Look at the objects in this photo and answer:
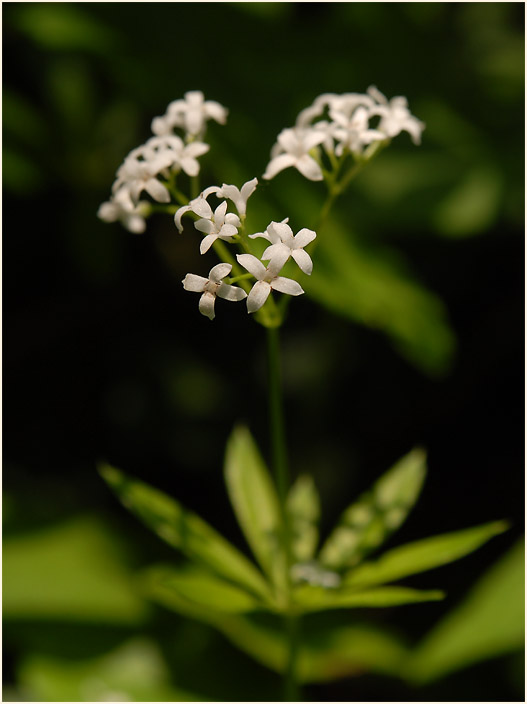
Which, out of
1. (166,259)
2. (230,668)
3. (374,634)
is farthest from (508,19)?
(230,668)

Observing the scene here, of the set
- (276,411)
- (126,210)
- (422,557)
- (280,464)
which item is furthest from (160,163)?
(422,557)

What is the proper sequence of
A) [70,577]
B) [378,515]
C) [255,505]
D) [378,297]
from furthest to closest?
[70,577], [378,297], [255,505], [378,515]

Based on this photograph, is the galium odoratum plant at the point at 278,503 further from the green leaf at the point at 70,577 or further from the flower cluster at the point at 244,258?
the green leaf at the point at 70,577

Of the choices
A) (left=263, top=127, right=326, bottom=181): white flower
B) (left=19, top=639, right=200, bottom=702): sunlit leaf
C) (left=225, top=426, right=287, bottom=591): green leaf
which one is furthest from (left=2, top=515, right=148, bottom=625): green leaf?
(left=263, top=127, right=326, bottom=181): white flower

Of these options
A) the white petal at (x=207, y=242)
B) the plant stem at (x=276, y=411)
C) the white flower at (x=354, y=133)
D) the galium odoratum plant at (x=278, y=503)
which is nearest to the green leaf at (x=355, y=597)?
the galium odoratum plant at (x=278, y=503)

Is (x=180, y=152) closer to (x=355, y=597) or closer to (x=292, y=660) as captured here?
(x=355, y=597)

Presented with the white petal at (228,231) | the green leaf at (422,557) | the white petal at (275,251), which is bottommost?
the green leaf at (422,557)
